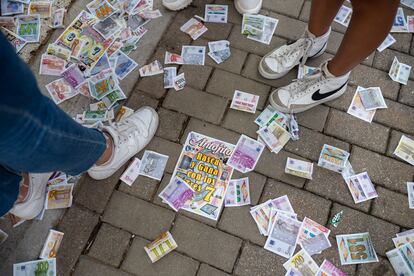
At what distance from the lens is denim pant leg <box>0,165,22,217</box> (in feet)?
6.14

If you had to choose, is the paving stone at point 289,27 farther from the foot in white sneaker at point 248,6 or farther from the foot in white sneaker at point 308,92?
the foot in white sneaker at point 308,92

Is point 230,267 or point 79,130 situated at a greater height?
point 79,130

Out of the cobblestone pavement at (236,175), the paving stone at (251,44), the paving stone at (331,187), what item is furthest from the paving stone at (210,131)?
the paving stone at (251,44)

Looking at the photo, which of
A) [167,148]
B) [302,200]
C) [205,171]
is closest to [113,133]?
[167,148]

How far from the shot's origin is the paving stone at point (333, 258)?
219 cm

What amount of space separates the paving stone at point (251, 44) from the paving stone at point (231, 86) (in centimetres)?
28

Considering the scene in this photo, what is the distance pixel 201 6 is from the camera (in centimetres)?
312

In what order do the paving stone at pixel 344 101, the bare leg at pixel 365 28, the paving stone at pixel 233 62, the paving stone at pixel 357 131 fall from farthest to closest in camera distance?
the paving stone at pixel 233 62 → the paving stone at pixel 344 101 → the paving stone at pixel 357 131 → the bare leg at pixel 365 28

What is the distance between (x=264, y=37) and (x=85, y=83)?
1502 mm

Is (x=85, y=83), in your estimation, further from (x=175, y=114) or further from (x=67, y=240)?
(x=67, y=240)

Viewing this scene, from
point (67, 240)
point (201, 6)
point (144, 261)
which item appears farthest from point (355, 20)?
point (67, 240)

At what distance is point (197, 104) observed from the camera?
268 centimetres

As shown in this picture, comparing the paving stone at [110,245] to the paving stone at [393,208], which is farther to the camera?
the paving stone at [393,208]

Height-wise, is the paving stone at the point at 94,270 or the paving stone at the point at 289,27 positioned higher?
the paving stone at the point at 289,27
